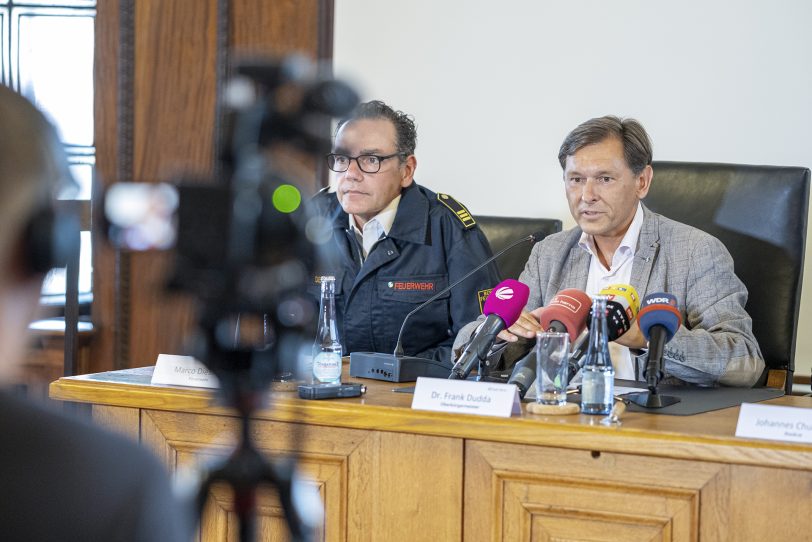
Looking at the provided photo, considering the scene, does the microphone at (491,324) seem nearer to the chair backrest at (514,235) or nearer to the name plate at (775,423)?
the name plate at (775,423)

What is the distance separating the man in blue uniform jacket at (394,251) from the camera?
2.65 meters

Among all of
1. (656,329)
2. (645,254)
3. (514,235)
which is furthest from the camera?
(514,235)

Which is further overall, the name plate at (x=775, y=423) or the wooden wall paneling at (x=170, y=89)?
the wooden wall paneling at (x=170, y=89)

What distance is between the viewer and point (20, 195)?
0.53 metres

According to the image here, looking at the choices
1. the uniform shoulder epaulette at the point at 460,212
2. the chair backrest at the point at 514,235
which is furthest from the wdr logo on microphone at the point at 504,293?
the chair backrest at the point at 514,235

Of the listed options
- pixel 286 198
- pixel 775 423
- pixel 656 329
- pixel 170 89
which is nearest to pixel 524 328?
pixel 656 329

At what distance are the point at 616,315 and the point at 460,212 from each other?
105 centimetres

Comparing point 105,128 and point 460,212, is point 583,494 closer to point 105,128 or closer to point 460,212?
point 460,212

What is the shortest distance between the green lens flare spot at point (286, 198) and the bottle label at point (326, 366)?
1.32 metres

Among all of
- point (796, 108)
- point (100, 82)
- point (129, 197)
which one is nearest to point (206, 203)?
point (129, 197)

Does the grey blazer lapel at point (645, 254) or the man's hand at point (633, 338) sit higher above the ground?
the grey blazer lapel at point (645, 254)

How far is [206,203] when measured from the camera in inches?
22.3

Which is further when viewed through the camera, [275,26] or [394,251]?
[275,26]

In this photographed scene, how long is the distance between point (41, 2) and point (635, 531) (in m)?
3.17
